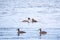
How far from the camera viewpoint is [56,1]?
14.4 feet

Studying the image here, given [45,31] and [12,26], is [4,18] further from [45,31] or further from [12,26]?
[45,31]

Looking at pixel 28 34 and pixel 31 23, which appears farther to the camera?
pixel 31 23

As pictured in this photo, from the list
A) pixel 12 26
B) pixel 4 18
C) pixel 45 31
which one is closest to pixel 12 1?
pixel 4 18

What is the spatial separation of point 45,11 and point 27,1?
1.14 m

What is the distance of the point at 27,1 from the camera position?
14.5ft

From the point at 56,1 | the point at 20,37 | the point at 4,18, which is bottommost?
the point at 20,37

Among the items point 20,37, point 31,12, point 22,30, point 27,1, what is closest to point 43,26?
point 22,30

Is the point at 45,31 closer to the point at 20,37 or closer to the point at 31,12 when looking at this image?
the point at 20,37

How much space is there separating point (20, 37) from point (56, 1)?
2459 millimetres

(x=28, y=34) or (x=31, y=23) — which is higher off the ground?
(x=31, y=23)

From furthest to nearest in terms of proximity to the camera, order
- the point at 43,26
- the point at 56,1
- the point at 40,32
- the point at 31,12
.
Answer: the point at 56,1 → the point at 31,12 → the point at 43,26 → the point at 40,32

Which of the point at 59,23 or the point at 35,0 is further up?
the point at 35,0

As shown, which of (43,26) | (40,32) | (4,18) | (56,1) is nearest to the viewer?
(40,32)

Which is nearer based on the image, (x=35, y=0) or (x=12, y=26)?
(x=12, y=26)
